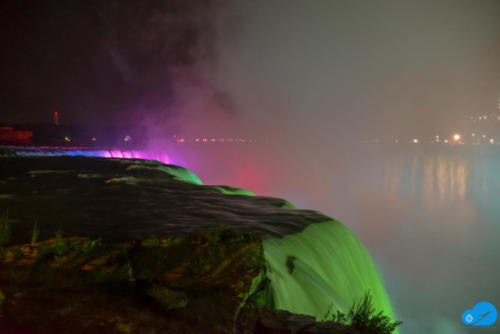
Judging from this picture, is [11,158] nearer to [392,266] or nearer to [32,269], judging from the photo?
[32,269]

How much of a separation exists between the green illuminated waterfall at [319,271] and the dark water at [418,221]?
604 centimetres

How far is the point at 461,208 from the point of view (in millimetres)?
25531

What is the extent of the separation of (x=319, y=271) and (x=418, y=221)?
20.3 m

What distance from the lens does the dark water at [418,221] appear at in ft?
40.9

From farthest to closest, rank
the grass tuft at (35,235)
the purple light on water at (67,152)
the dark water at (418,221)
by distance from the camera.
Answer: the purple light on water at (67,152) < the dark water at (418,221) < the grass tuft at (35,235)

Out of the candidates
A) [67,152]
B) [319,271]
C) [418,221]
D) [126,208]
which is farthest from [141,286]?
[418,221]

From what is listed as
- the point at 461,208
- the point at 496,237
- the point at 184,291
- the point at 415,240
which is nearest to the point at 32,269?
the point at 184,291

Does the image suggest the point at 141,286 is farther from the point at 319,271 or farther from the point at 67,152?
the point at 67,152

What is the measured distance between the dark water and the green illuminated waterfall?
604cm

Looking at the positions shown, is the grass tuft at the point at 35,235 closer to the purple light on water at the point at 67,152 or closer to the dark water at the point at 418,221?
the dark water at the point at 418,221

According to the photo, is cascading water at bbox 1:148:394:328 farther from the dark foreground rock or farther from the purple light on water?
the purple light on water

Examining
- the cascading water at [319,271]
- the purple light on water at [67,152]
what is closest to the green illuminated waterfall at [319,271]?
the cascading water at [319,271]

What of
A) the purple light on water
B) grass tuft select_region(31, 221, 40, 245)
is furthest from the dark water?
the purple light on water

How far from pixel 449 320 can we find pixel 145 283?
1229 centimetres
